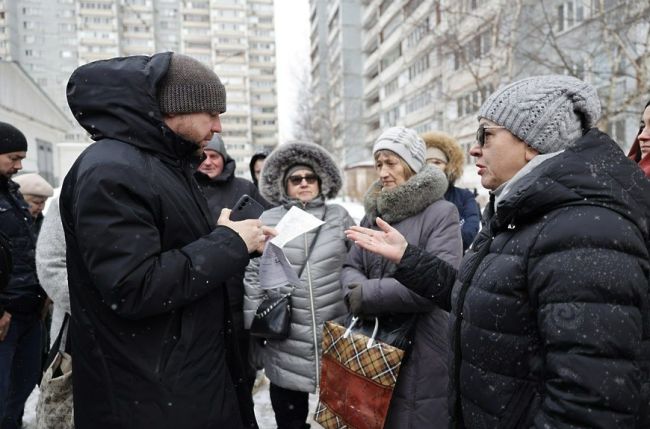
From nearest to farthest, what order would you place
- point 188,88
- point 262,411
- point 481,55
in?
point 188,88 < point 262,411 < point 481,55

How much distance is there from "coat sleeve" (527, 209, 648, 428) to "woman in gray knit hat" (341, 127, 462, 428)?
3.88 feet

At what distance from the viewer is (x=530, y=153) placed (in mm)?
1567

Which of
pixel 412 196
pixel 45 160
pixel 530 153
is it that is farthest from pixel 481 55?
pixel 45 160

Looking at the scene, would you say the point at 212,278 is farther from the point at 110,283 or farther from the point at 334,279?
the point at 334,279

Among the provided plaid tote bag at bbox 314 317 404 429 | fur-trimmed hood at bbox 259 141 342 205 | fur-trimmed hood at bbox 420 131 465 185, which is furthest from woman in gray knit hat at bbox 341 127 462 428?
fur-trimmed hood at bbox 420 131 465 185

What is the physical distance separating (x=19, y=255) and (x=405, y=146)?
2789 mm

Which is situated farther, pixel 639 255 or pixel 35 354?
pixel 35 354

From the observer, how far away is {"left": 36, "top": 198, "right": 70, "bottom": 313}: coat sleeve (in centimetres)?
262

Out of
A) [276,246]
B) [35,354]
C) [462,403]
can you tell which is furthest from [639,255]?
[35,354]

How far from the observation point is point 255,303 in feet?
10.1

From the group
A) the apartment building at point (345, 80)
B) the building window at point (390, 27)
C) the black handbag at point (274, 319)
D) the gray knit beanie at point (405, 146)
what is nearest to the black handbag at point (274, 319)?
the black handbag at point (274, 319)

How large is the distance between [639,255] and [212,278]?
1.27 meters

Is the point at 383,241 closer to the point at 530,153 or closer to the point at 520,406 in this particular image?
the point at 530,153

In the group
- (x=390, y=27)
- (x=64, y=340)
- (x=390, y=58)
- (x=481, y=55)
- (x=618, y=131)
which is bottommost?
(x=64, y=340)
